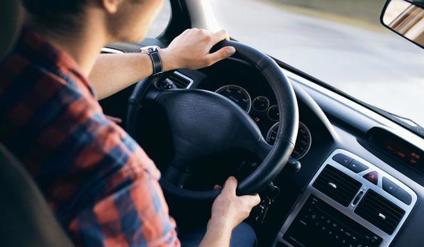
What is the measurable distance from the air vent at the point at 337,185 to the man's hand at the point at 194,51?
24.1 inches

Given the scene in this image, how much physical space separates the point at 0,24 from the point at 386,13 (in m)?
1.77

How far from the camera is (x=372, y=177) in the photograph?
6.02 ft

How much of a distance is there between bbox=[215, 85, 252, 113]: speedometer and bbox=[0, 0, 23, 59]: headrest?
117cm

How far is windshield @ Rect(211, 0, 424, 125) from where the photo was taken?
3.69 meters

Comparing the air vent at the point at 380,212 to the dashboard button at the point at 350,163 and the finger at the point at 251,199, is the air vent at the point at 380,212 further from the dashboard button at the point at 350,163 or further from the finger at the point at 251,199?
the finger at the point at 251,199

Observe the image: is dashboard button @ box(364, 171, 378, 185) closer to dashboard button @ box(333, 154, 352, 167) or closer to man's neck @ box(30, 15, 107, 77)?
dashboard button @ box(333, 154, 352, 167)

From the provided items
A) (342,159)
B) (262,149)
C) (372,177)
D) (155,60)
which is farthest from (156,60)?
(372,177)

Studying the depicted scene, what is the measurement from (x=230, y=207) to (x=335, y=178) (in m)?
0.58

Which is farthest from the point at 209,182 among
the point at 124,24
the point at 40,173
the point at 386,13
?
the point at 386,13

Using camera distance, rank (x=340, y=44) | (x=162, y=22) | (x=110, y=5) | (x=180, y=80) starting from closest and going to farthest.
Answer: (x=110, y=5), (x=180, y=80), (x=162, y=22), (x=340, y=44)

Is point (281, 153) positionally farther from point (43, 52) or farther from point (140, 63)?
point (43, 52)

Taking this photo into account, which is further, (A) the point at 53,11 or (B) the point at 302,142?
(B) the point at 302,142

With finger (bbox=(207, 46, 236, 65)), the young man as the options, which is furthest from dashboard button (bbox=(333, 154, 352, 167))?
the young man

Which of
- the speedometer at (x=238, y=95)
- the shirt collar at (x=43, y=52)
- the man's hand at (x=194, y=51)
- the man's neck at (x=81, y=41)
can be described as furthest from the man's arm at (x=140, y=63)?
the shirt collar at (x=43, y=52)
